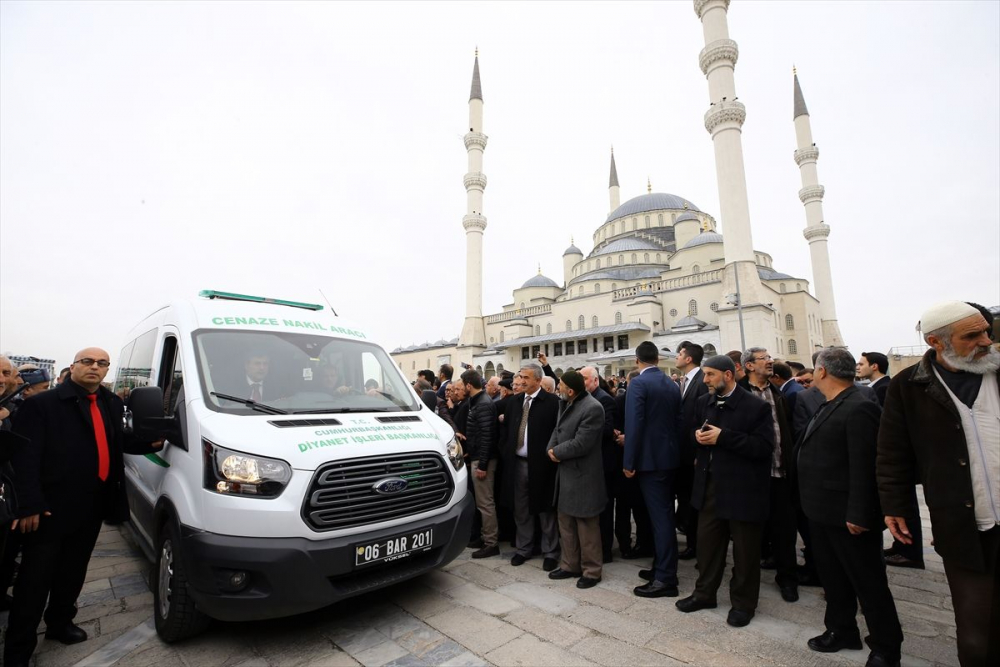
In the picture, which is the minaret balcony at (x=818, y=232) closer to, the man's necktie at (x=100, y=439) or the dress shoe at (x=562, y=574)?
the dress shoe at (x=562, y=574)

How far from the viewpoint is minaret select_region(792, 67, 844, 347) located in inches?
1491

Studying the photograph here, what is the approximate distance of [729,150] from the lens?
29.7 m

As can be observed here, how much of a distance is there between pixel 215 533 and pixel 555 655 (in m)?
2.23

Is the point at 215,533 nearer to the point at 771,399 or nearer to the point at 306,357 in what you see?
the point at 306,357

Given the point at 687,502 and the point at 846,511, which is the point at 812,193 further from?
the point at 846,511

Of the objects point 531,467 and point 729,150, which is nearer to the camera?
point 531,467

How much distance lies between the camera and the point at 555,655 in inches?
117

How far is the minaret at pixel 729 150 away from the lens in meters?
29.5

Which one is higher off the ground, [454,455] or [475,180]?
[475,180]

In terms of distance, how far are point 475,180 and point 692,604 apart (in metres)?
43.9

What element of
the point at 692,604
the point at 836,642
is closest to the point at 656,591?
the point at 692,604

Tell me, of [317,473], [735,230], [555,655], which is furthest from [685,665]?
[735,230]

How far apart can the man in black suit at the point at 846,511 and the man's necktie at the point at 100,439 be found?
503 cm

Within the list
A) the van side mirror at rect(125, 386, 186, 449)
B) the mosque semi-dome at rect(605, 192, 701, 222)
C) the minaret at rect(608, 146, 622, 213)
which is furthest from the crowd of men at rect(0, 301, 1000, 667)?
the minaret at rect(608, 146, 622, 213)
